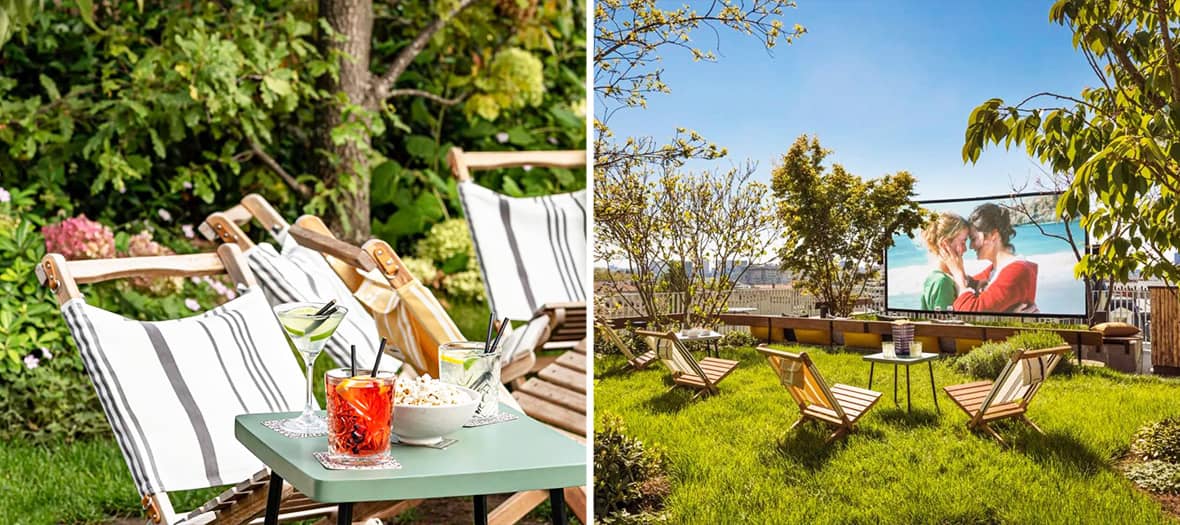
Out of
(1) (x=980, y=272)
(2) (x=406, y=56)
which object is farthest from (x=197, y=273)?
(2) (x=406, y=56)

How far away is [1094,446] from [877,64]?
27.9 inches

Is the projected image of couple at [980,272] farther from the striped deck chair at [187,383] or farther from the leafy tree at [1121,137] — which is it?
the striped deck chair at [187,383]

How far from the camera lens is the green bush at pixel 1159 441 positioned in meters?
1.50

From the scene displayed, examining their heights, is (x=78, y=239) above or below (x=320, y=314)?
above

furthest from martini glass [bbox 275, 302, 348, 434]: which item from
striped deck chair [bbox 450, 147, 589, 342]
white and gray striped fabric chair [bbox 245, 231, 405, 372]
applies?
striped deck chair [bbox 450, 147, 589, 342]

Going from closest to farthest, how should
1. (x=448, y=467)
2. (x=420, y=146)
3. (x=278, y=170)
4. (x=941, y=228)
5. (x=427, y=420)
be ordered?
(x=448, y=467)
(x=427, y=420)
(x=941, y=228)
(x=278, y=170)
(x=420, y=146)

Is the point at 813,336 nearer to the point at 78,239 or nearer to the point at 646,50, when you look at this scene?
the point at 646,50

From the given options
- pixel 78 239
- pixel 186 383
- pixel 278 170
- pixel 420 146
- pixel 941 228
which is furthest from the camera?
pixel 420 146

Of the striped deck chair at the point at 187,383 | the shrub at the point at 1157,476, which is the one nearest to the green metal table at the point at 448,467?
the striped deck chair at the point at 187,383

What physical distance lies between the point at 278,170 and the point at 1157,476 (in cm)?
445

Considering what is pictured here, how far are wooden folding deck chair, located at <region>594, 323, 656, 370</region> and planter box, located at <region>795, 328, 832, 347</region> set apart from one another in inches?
10.6

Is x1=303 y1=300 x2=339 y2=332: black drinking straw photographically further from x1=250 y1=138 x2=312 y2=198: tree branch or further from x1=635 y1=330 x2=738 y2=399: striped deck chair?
x1=250 y1=138 x2=312 y2=198: tree branch

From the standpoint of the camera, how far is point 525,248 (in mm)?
3857

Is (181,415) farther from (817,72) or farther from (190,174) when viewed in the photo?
(190,174)
